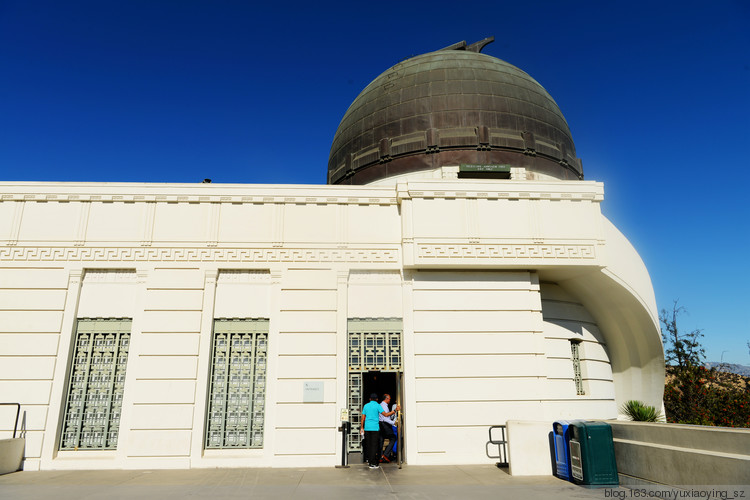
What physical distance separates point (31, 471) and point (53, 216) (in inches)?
229

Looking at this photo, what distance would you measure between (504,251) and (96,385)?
10117 mm

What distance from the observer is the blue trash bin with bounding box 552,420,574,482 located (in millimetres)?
8945

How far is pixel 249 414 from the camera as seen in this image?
435 inches

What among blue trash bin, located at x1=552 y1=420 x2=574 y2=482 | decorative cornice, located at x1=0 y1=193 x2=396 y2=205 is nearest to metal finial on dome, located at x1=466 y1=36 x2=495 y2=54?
decorative cornice, located at x1=0 y1=193 x2=396 y2=205

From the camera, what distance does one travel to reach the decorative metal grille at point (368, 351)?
11211 mm

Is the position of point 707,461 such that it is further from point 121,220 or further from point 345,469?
point 121,220

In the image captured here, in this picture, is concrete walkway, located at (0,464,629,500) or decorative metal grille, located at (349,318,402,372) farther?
decorative metal grille, located at (349,318,402,372)

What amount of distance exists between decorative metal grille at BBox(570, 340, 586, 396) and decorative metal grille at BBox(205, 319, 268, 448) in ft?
28.0

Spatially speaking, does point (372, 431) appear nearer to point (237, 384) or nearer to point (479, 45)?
point (237, 384)

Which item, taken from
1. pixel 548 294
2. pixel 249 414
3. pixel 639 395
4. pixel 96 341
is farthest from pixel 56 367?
pixel 639 395

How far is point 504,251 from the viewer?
12000mm

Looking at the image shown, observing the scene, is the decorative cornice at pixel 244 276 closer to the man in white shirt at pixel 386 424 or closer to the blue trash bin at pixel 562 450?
the man in white shirt at pixel 386 424

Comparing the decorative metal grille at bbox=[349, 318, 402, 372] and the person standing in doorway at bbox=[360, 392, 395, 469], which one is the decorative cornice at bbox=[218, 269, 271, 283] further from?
the person standing in doorway at bbox=[360, 392, 395, 469]

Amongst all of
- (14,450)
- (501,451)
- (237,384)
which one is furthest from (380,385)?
(14,450)
